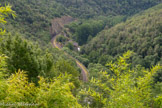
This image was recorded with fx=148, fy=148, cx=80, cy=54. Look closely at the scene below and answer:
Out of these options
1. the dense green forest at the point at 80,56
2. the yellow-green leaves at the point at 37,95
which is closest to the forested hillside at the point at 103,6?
the dense green forest at the point at 80,56

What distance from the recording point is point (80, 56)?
43750 millimetres

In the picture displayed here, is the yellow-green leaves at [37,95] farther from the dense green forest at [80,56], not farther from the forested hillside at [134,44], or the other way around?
the forested hillside at [134,44]

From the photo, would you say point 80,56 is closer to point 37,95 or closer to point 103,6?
point 37,95

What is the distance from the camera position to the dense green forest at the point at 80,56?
4125 millimetres

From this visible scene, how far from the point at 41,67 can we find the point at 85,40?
51.1 meters

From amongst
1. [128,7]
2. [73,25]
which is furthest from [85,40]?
[128,7]

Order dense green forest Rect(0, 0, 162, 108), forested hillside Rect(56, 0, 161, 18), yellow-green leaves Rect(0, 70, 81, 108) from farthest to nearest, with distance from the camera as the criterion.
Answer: forested hillside Rect(56, 0, 161, 18) < dense green forest Rect(0, 0, 162, 108) < yellow-green leaves Rect(0, 70, 81, 108)

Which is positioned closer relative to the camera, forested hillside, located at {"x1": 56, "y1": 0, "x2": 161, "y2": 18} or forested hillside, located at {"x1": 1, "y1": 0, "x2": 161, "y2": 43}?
forested hillside, located at {"x1": 1, "y1": 0, "x2": 161, "y2": 43}

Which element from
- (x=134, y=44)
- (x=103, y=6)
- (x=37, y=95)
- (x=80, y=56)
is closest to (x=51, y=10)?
(x=80, y=56)

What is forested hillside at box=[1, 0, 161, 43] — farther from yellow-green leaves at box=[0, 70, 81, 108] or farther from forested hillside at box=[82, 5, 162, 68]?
yellow-green leaves at box=[0, 70, 81, 108]

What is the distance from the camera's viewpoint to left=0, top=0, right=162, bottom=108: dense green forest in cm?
412

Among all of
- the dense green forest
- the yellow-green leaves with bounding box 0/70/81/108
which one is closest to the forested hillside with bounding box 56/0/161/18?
the dense green forest

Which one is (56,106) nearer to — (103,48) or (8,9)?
(8,9)

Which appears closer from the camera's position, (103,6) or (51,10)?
(51,10)
